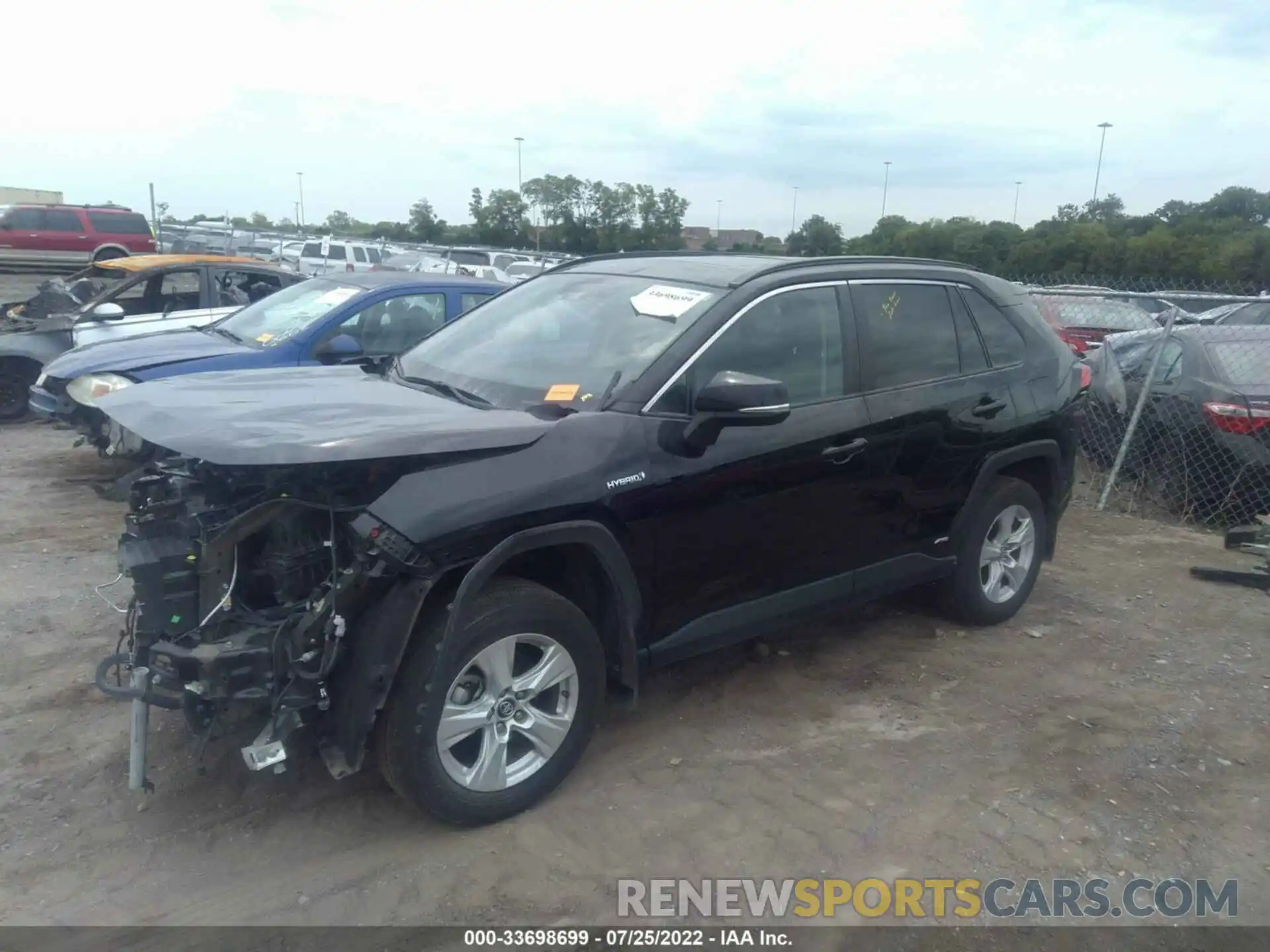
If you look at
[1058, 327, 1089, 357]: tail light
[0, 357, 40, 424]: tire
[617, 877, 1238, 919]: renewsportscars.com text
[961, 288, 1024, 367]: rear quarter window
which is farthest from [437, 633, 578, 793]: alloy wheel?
[1058, 327, 1089, 357]: tail light

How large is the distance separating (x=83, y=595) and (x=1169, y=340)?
340 inches

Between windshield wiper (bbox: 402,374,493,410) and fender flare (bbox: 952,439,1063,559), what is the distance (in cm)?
253

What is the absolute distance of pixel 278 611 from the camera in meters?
3.31

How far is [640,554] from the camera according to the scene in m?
3.78

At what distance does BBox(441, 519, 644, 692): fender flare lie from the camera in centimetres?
326

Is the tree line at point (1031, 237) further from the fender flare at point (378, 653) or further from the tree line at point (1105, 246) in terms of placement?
the fender flare at point (378, 653)

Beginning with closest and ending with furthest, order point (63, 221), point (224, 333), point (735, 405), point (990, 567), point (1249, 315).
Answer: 1. point (735, 405)
2. point (990, 567)
3. point (224, 333)
4. point (1249, 315)
5. point (63, 221)

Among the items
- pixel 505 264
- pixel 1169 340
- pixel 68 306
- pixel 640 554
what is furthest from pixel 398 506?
pixel 505 264

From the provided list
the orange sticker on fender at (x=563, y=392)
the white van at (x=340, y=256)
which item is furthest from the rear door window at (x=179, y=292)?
the white van at (x=340, y=256)

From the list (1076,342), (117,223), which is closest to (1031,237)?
(1076,342)

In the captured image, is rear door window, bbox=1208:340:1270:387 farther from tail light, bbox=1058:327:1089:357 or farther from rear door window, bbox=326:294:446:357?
rear door window, bbox=326:294:446:357

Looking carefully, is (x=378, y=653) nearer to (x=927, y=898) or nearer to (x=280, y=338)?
(x=927, y=898)

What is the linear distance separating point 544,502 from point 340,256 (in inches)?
1078

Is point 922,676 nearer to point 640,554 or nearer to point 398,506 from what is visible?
point 640,554
